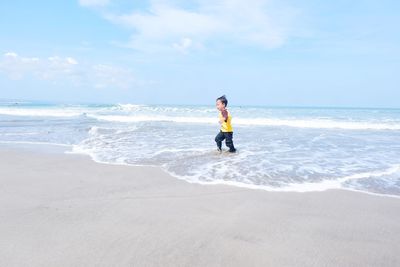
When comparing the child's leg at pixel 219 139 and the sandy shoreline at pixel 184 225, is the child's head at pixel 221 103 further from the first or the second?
the sandy shoreline at pixel 184 225

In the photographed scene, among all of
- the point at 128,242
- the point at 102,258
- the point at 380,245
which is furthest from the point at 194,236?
the point at 380,245

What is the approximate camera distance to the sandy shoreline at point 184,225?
2.71m

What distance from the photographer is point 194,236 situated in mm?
3125

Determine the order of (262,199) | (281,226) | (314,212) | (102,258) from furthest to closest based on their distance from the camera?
(262,199) < (314,212) < (281,226) < (102,258)

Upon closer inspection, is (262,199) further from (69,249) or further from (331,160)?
(331,160)

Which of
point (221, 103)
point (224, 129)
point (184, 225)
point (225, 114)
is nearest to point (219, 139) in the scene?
point (224, 129)

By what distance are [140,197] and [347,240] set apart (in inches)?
99.3

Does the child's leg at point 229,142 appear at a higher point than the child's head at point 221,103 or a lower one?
lower

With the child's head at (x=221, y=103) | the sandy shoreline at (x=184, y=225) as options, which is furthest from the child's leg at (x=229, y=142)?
the sandy shoreline at (x=184, y=225)

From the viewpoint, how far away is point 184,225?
135 inches

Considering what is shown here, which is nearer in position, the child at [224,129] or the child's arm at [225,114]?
the child at [224,129]

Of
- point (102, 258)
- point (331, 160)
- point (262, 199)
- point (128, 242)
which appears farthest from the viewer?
point (331, 160)

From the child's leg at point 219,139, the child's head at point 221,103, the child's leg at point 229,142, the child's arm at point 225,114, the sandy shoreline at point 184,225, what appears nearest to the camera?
the sandy shoreline at point 184,225

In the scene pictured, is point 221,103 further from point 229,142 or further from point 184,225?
point 184,225
